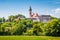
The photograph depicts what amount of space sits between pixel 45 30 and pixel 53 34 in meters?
2.16

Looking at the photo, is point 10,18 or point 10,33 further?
point 10,18

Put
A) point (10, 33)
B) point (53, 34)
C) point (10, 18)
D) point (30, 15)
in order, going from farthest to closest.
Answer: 1. point (30, 15)
2. point (10, 18)
3. point (10, 33)
4. point (53, 34)

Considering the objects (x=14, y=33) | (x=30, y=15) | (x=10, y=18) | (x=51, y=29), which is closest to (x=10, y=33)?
(x=14, y=33)

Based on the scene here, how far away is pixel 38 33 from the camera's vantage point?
3500 cm

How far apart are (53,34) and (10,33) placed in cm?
861

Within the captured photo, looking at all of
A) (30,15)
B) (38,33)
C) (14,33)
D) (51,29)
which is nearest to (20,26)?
(14,33)

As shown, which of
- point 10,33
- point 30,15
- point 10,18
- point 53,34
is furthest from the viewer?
point 30,15

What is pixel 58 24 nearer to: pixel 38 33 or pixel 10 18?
pixel 38 33

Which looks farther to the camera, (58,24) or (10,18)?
(10,18)

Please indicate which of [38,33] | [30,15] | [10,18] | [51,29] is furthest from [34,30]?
[30,15]

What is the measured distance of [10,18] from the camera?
66625 mm

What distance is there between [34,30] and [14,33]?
→ 13.6 ft

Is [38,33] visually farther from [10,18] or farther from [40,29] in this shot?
[10,18]

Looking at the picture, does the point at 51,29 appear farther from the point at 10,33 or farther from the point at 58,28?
the point at 10,33
